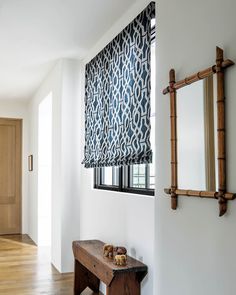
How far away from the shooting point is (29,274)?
4406mm

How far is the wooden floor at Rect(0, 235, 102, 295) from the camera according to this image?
3818 mm

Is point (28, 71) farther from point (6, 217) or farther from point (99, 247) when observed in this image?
point (6, 217)

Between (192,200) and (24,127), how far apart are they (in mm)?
5879

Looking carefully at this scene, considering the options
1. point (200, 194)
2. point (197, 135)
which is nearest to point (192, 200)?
point (200, 194)

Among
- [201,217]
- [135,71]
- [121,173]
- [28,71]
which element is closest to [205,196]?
[201,217]

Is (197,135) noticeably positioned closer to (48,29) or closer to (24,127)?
(48,29)

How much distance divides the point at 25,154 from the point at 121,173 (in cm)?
421

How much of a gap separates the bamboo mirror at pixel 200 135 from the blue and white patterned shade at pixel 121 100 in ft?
2.14

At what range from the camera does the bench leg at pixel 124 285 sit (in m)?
2.66

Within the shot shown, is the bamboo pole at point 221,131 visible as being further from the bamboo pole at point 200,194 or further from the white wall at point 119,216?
the white wall at point 119,216

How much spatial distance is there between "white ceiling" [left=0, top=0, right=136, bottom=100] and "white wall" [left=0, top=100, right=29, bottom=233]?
2189 millimetres

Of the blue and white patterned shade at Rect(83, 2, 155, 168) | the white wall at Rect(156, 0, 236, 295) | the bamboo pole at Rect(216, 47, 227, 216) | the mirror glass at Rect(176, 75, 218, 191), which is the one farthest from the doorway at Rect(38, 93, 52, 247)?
the bamboo pole at Rect(216, 47, 227, 216)

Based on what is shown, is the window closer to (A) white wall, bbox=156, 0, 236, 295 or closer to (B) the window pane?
(B) the window pane

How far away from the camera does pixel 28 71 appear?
5.14 m
